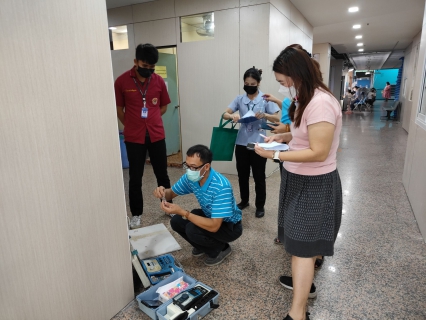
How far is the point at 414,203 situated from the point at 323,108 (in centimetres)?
233

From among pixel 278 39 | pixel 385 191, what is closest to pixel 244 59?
pixel 278 39

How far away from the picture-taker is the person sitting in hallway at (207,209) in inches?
73.1

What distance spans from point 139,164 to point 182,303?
1426 mm

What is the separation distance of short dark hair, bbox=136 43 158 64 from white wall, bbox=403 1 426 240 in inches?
99.9

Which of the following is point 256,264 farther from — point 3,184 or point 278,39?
point 278,39

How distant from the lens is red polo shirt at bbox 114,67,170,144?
255 centimetres

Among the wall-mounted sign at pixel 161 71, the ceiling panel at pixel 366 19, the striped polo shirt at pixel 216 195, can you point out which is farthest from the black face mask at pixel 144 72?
the ceiling panel at pixel 366 19

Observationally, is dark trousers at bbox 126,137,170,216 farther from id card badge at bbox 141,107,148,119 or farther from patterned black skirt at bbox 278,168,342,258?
patterned black skirt at bbox 278,168,342,258

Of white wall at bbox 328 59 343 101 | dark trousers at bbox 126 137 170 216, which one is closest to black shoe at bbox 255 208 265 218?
dark trousers at bbox 126 137 170 216

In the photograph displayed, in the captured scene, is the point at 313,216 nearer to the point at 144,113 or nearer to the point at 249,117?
the point at 249,117

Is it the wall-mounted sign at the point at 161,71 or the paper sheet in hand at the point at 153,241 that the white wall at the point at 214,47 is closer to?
the wall-mounted sign at the point at 161,71

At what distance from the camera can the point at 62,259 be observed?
134cm

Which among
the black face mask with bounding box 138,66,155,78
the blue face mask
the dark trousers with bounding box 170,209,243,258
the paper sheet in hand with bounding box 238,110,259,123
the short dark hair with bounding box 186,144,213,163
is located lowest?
the dark trousers with bounding box 170,209,243,258

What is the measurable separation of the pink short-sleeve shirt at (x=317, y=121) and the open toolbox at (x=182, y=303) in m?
0.86
